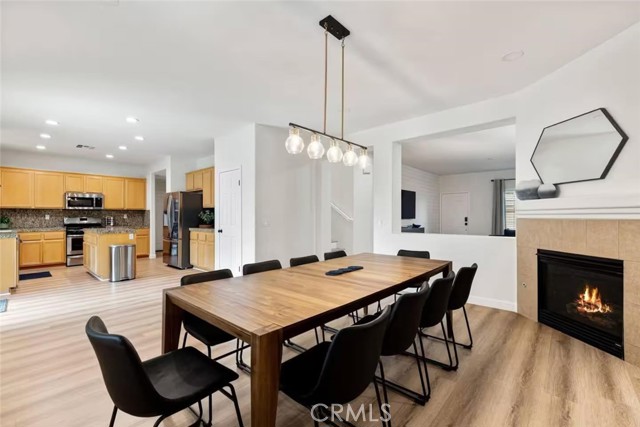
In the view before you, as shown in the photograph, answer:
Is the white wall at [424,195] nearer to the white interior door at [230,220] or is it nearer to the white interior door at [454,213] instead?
the white interior door at [454,213]

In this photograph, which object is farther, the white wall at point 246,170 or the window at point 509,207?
the window at point 509,207

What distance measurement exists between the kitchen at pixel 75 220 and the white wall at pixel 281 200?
1.63 meters

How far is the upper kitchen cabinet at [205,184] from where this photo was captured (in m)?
6.11

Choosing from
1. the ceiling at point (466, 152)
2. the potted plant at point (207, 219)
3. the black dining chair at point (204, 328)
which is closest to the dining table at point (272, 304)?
the black dining chair at point (204, 328)

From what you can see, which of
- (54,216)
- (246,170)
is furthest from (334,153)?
(54,216)

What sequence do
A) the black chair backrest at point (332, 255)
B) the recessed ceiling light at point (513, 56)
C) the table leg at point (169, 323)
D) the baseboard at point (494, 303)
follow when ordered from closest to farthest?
the table leg at point (169, 323), the recessed ceiling light at point (513, 56), the black chair backrest at point (332, 255), the baseboard at point (494, 303)

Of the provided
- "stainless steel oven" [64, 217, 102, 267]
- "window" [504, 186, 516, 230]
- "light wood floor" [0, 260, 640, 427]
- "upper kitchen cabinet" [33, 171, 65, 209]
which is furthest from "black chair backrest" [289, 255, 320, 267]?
"window" [504, 186, 516, 230]

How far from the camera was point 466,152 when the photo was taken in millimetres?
6355

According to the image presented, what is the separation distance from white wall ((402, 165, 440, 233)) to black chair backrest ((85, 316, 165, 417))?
7476 millimetres

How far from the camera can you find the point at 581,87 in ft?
9.05

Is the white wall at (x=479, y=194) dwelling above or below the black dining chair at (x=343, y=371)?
above

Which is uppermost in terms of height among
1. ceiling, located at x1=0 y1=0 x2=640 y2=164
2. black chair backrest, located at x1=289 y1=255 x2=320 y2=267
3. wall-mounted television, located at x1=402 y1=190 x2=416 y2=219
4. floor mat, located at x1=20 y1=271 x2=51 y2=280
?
ceiling, located at x1=0 y1=0 x2=640 y2=164

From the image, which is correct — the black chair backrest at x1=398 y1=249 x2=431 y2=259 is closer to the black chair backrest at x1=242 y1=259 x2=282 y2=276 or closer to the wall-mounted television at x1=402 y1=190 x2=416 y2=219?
the black chair backrest at x1=242 y1=259 x2=282 y2=276

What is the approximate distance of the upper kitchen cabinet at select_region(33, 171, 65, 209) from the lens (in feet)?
21.5
